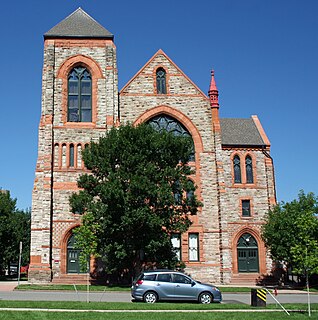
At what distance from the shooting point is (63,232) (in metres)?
34.1

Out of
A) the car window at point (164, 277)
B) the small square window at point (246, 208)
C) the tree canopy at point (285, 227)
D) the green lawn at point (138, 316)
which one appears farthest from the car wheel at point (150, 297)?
the small square window at point (246, 208)

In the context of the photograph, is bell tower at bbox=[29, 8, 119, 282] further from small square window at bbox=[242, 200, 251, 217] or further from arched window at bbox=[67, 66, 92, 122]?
small square window at bbox=[242, 200, 251, 217]

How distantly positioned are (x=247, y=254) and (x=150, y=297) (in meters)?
19.5

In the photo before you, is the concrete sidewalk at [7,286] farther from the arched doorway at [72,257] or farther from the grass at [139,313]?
the grass at [139,313]

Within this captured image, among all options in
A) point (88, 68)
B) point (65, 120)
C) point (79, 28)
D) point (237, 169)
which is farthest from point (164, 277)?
point (79, 28)

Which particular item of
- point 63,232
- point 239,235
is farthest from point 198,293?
point 239,235

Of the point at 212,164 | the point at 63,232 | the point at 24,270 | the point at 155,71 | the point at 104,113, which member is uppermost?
the point at 155,71

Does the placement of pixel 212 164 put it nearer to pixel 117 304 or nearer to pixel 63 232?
pixel 63 232

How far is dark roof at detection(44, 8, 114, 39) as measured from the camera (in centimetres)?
3791

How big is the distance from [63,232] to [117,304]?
16.1m

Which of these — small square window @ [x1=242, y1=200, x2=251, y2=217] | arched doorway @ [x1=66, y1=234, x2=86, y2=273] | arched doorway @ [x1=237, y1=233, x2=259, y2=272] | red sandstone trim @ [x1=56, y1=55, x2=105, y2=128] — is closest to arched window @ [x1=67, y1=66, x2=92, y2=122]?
red sandstone trim @ [x1=56, y1=55, x2=105, y2=128]

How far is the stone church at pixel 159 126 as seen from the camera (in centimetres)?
3422

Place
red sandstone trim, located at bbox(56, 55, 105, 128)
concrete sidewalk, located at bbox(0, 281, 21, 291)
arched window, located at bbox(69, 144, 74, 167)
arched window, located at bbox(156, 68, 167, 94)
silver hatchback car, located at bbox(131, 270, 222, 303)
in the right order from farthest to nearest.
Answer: arched window, located at bbox(156, 68, 167, 94) → red sandstone trim, located at bbox(56, 55, 105, 128) → arched window, located at bbox(69, 144, 74, 167) → concrete sidewalk, located at bbox(0, 281, 21, 291) → silver hatchback car, located at bbox(131, 270, 222, 303)

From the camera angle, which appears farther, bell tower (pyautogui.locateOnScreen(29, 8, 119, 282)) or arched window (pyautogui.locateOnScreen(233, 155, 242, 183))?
arched window (pyautogui.locateOnScreen(233, 155, 242, 183))
